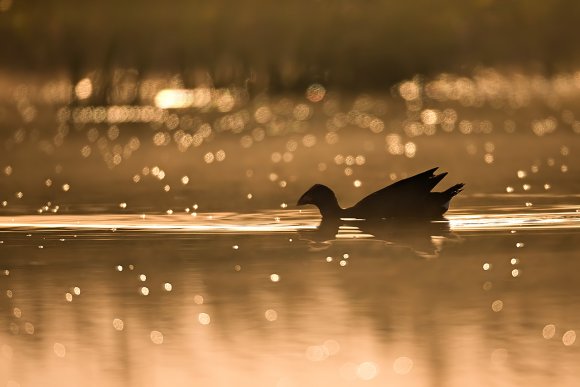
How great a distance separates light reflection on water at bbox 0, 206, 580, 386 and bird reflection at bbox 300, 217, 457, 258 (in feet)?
0.28

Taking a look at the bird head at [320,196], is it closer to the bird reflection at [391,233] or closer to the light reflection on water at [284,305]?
the bird reflection at [391,233]

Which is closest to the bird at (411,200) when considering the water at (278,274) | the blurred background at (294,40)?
the water at (278,274)

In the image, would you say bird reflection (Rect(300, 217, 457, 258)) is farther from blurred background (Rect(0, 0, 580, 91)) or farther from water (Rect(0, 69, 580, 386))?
blurred background (Rect(0, 0, 580, 91))

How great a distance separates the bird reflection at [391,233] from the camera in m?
20.3

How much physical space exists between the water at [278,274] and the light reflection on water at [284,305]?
3cm

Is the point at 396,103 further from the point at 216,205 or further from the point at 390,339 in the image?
the point at 390,339

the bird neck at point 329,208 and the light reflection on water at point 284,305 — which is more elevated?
the bird neck at point 329,208

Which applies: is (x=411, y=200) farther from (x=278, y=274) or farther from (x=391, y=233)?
(x=278, y=274)

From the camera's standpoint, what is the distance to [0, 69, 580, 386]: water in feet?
46.7

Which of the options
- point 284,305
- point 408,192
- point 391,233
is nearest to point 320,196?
point 408,192

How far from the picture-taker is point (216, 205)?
84.9ft

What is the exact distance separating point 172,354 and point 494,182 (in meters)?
15.4

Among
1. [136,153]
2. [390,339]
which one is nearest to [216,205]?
[390,339]

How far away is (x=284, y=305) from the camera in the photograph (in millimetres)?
16453
